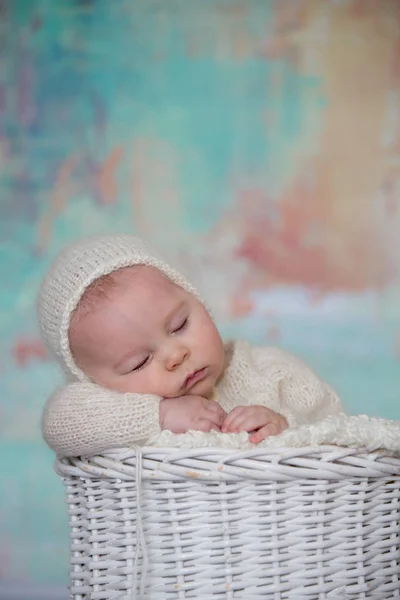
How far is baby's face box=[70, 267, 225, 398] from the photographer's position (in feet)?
5.69

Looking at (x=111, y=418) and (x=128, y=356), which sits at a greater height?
(x=128, y=356)

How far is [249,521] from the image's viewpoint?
4.80 ft

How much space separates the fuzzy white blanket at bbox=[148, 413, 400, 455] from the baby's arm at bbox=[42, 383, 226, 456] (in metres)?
0.07

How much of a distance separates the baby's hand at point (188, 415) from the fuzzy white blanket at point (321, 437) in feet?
0.34

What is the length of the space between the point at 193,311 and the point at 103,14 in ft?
5.75

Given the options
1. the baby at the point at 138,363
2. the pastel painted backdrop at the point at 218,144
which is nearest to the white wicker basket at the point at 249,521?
the baby at the point at 138,363

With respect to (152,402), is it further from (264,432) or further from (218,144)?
(218,144)

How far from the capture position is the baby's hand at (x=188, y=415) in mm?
1605

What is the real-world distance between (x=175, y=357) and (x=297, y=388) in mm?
321

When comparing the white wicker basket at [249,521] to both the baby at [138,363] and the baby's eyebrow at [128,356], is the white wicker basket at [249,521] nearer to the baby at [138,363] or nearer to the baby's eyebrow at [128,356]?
the baby at [138,363]

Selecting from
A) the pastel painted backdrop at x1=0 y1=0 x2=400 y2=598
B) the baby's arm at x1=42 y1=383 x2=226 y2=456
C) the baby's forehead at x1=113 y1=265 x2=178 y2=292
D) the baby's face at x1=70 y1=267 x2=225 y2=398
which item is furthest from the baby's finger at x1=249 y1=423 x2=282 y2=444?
the pastel painted backdrop at x1=0 y1=0 x2=400 y2=598

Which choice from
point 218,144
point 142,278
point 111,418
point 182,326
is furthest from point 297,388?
point 218,144

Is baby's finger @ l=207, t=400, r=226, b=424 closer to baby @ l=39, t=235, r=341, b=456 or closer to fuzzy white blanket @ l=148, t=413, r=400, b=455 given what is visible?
baby @ l=39, t=235, r=341, b=456

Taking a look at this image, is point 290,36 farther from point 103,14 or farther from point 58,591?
point 58,591
